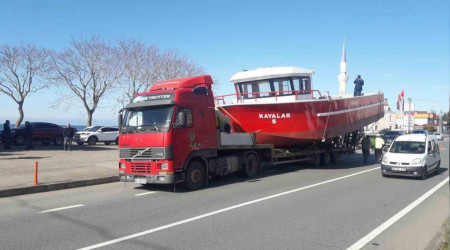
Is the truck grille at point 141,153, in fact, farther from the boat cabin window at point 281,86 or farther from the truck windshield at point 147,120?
the boat cabin window at point 281,86

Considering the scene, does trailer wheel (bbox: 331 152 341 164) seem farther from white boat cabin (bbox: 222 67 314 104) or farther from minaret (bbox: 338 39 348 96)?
minaret (bbox: 338 39 348 96)

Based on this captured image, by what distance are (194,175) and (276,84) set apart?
6979mm

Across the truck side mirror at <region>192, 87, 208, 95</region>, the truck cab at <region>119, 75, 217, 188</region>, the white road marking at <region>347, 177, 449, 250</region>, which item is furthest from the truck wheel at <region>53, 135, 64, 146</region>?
the white road marking at <region>347, 177, 449, 250</region>

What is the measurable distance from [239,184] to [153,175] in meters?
3.05

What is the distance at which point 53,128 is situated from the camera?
26.2 meters

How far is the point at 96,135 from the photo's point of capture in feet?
98.1

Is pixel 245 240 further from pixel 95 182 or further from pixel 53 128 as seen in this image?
pixel 53 128

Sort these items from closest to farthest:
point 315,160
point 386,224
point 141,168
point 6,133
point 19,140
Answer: point 386,224, point 141,168, point 315,160, point 6,133, point 19,140

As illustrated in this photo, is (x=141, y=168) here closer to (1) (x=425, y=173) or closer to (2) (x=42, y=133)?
(1) (x=425, y=173)

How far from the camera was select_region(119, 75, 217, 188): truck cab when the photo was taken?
10.3m

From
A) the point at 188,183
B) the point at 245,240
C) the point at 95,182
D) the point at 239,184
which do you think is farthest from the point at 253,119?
the point at 245,240

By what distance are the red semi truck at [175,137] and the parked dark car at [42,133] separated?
16.4 meters

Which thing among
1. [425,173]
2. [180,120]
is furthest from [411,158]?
[180,120]

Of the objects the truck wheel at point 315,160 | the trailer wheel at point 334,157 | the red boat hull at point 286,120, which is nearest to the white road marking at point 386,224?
the red boat hull at point 286,120
